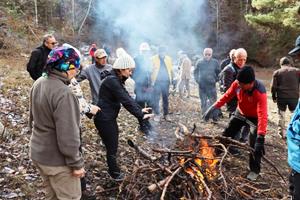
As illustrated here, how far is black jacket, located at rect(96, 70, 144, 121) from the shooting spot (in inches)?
181

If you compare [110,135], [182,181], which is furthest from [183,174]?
[110,135]

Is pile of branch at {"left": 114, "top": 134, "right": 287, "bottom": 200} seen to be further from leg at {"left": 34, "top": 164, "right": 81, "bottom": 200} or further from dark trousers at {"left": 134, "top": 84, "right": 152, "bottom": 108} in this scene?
dark trousers at {"left": 134, "top": 84, "right": 152, "bottom": 108}

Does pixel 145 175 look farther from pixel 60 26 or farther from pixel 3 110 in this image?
pixel 60 26

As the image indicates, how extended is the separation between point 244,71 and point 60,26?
71.2 ft

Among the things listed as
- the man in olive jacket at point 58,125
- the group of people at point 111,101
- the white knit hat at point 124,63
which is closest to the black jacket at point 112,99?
the group of people at point 111,101

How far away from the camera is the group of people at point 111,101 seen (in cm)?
302

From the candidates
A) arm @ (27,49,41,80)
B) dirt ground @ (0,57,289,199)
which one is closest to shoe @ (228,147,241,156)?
dirt ground @ (0,57,289,199)

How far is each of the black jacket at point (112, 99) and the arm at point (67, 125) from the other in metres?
1.57

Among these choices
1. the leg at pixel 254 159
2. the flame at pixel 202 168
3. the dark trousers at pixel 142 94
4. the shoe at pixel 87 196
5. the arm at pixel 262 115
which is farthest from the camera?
the dark trousers at pixel 142 94

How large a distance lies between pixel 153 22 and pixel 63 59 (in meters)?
19.9

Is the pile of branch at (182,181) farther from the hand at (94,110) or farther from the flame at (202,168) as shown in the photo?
the hand at (94,110)

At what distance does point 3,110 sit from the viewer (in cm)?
762

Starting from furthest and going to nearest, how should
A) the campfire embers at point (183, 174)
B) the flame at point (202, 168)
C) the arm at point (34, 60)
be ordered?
the arm at point (34, 60), the flame at point (202, 168), the campfire embers at point (183, 174)

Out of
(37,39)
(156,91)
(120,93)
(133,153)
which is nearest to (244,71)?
(120,93)
